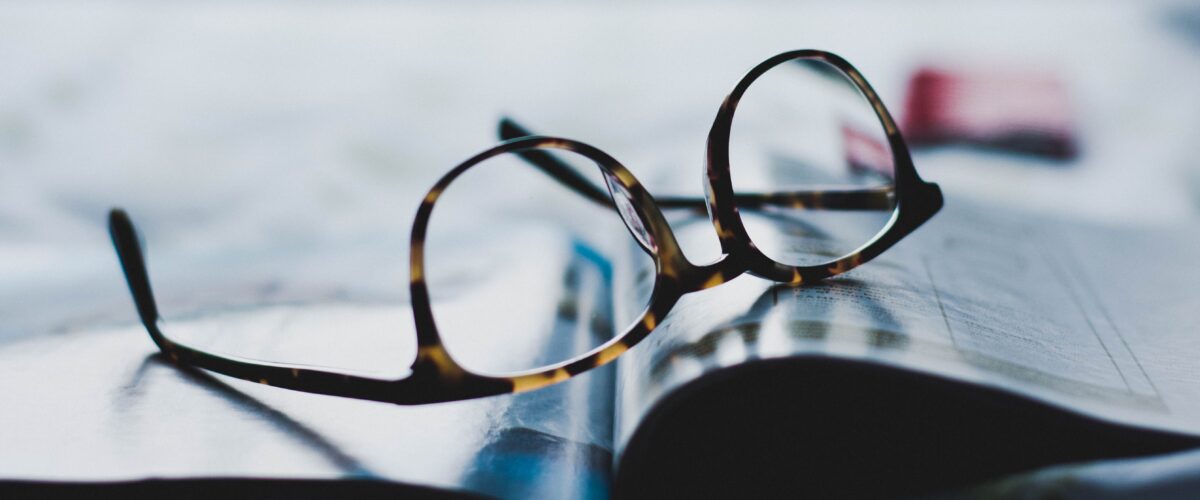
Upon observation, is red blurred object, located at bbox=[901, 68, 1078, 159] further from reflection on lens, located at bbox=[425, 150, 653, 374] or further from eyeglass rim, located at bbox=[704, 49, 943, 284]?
eyeglass rim, located at bbox=[704, 49, 943, 284]

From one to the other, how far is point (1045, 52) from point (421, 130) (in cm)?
70

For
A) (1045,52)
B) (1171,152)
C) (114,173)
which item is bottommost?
(1171,152)

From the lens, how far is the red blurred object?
2.56 ft

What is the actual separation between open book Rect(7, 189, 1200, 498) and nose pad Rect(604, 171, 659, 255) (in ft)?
0.10

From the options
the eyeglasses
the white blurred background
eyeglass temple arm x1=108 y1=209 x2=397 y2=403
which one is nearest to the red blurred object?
the white blurred background

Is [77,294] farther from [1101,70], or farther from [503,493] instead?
[1101,70]

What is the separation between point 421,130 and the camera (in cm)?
82

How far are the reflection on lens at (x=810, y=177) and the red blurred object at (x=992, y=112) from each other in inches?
3.1

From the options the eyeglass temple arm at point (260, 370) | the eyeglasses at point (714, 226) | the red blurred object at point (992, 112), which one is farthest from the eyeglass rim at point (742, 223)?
the red blurred object at point (992, 112)

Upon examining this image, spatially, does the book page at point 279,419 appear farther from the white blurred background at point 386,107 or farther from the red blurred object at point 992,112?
the red blurred object at point 992,112

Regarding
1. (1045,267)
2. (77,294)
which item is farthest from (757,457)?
(77,294)

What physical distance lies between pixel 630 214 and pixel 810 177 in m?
0.21

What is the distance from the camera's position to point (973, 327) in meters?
0.30

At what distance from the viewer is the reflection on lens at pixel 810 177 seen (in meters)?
0.39
